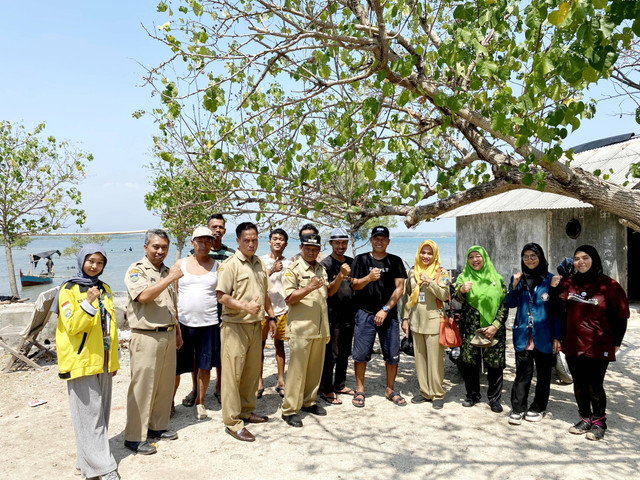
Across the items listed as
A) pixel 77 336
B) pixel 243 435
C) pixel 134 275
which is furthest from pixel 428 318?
pixel 77 336

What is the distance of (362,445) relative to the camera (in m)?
3.95

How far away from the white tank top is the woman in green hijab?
2572 millimetres

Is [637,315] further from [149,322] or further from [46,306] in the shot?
[46,306]

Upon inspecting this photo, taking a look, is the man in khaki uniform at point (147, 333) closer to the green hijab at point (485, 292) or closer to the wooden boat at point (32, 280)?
the green hijab at point (485, 292)

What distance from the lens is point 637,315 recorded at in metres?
10.1

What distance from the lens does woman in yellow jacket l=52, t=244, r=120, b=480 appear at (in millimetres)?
3244

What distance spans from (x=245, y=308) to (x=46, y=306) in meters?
3.65

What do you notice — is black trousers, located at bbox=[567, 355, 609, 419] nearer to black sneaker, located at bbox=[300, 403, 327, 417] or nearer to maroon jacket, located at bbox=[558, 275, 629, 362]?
maroon jacket, located at bbox=[558, 275, 629, 362]

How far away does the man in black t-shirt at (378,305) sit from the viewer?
495 cm

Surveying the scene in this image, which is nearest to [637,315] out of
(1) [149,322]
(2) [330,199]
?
(2) [330,199]

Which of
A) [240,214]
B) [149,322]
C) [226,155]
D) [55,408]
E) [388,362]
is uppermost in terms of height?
[226,155]

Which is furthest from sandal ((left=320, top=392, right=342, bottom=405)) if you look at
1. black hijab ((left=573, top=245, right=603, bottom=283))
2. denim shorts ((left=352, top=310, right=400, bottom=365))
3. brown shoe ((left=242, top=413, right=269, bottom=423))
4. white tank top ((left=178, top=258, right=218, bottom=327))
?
black hijab ((left=573, top=245, right=603, bottom=283))

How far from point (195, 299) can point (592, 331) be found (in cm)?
364

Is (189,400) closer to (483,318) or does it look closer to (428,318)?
(428,318)
